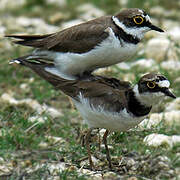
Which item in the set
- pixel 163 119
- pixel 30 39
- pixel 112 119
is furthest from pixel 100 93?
pixel 30 39

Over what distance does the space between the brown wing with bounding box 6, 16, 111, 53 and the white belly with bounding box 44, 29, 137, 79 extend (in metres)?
0.07

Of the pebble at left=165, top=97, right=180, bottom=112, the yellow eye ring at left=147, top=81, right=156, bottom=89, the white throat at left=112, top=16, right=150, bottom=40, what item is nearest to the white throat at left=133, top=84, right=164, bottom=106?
the yellow eye ring at left=147, top=81, right=156, bottom=89

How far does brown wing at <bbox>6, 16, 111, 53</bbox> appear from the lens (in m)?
5.26

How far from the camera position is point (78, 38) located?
17.7 feet

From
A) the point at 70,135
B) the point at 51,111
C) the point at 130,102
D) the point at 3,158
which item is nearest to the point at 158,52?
the point at 51,111

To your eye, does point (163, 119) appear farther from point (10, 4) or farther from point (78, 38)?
point (10, 4)

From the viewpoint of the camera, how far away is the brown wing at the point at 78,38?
207 inches

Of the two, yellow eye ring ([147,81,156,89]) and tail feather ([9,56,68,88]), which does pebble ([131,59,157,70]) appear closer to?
tail feather ([9,56,68,88])

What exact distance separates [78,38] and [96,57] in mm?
347

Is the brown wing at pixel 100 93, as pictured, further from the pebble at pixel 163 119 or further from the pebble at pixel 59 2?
the pebble at pixel 59 2

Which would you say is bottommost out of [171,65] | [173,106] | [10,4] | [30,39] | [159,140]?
[159,140]

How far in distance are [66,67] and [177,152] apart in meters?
1.40

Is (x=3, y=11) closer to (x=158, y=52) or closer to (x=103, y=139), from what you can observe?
(x=158, y=52)

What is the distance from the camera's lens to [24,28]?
→ 30.2ft
